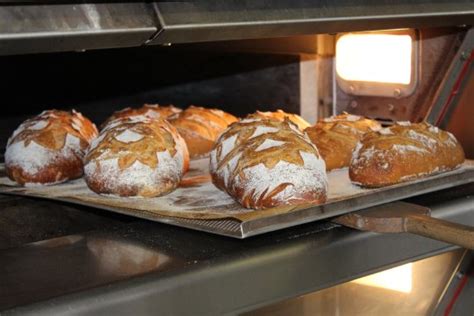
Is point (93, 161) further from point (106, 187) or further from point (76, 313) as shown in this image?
point (76, 313)

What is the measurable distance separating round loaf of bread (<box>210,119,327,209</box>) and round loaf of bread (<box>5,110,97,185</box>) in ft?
1.39

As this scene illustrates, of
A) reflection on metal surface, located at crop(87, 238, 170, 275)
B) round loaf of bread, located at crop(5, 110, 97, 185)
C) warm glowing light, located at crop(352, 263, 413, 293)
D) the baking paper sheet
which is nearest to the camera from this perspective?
reflection on metal surface, located at crop(87, 238, 170, 275)

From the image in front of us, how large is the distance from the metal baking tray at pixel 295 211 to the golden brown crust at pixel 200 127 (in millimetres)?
523

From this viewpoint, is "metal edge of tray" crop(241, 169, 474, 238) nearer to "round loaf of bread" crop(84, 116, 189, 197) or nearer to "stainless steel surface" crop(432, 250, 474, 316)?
"stainless steel surface" crop(432, 250, 474, 316)

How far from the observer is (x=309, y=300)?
1.59m

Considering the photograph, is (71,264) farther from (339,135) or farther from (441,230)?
(339,135)

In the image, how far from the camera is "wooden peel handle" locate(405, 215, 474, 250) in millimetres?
1377

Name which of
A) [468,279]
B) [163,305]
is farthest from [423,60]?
[163,305]

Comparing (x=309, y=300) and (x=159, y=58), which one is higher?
(x=159, y=58)

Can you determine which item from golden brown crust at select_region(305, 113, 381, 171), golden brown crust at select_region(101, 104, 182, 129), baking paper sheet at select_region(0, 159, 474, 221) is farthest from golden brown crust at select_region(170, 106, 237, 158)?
golden brown crust at select_region(305, 113, 381, 171)

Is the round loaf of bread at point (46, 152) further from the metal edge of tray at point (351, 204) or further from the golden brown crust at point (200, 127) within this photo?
the metal edge of tray at point (351, 204)

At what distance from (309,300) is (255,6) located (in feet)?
1.83

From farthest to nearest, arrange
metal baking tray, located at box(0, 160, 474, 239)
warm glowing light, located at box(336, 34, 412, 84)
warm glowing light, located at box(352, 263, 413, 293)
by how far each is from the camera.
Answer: warm glowing light, located at box(336, 34, 412, 84) < warm glowing light, located at box(352, 263, 413, 293) < metal baking tray, located at box(0, 160, 474, 239)

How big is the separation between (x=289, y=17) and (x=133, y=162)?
52cm
